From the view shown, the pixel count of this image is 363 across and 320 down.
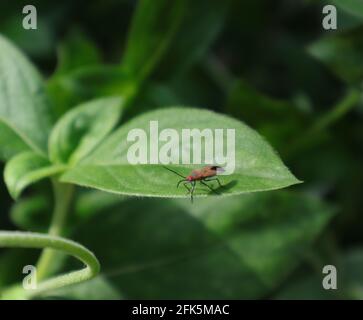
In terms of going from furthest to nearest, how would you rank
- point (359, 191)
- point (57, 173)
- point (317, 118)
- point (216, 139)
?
point (359, 191) → point (317, 118) → point (57, 173) → point (216, 139)

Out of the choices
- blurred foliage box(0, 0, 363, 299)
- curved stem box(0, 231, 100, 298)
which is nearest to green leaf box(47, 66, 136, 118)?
blurred foliage box(0, 0, 363, 299)

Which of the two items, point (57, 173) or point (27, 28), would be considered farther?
point (27, 28)

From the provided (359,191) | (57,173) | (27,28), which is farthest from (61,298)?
(359,191)

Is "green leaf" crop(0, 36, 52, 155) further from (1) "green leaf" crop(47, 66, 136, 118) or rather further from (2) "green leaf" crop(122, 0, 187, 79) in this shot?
(2) "green leaf" crop(122, 0, 187, 79)

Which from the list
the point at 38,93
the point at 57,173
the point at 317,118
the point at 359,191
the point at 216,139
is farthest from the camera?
the point at 359,191

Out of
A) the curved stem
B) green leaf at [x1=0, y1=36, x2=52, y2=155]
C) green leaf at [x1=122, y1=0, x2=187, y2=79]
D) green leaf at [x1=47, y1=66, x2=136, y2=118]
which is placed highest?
green leaf at [x1=122, y1=0, x2=187, y2=79]

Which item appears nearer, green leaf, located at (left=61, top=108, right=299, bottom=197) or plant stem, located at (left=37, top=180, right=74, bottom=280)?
green leaf, located at (left=61, top=108, right=299, bottom=197)
